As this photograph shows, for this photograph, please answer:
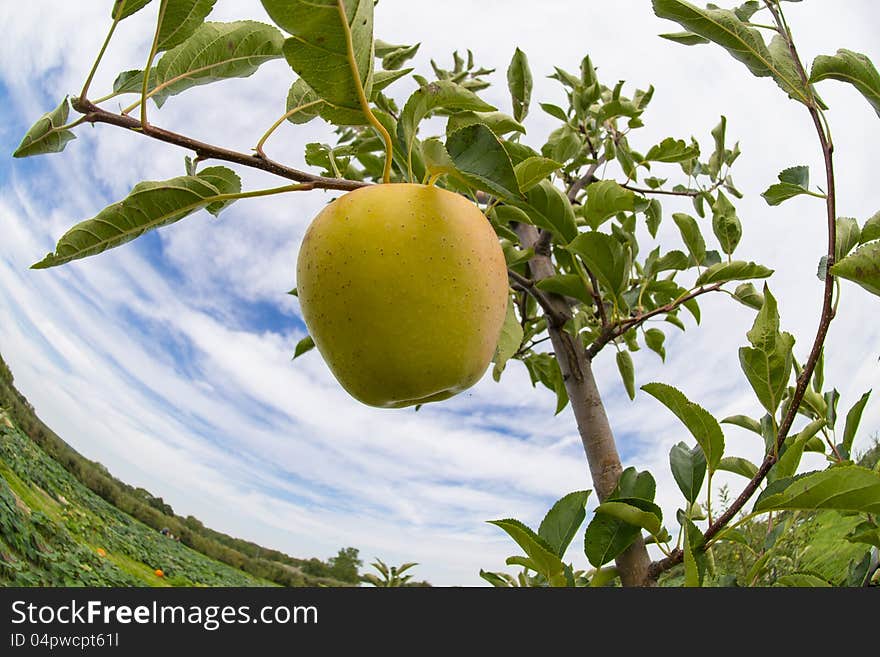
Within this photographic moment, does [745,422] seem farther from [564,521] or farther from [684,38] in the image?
[684,38]

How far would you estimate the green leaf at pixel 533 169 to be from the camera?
0.50 m

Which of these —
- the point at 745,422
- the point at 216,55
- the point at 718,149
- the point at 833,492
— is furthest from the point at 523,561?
the point at 718,149

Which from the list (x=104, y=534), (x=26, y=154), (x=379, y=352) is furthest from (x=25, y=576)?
(x=379, y=352)

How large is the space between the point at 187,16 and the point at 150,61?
0.07m

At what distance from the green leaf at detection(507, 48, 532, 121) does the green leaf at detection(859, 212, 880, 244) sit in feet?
1.73

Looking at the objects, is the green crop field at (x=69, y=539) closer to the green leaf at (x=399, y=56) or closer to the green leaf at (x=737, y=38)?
the green leaf at (x=399, y=56)

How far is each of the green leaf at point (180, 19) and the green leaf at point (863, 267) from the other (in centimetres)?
61

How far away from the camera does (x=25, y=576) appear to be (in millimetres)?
2770

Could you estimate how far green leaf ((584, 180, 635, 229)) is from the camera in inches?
29.4

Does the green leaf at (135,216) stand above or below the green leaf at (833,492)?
above

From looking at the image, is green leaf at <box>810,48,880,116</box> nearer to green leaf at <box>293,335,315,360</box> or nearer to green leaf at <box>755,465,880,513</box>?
green leaf at <box>755,465,880,513</box>

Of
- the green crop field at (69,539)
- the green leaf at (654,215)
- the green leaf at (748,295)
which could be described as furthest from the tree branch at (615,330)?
the green crop field at (69,539)

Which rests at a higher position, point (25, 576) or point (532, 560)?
point (25, 576)
